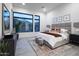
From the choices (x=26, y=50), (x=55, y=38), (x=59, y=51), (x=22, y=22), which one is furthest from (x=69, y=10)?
(x=26, y=50)

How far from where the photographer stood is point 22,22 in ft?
8.94

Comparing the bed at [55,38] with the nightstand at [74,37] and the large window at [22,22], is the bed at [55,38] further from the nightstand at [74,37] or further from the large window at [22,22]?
the large window at [22,22]

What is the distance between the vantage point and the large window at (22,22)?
2692 mm

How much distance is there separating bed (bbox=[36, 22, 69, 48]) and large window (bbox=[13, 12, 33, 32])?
1.50ft

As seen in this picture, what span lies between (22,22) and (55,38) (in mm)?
1120

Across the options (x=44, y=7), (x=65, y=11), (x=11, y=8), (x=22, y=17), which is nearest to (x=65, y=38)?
(x=65, y=11)

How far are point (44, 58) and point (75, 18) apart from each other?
145cm

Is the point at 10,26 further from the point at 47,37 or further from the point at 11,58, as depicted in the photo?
the point at 47,37

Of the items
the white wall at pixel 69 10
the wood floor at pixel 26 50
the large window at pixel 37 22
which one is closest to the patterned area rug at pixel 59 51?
the wood floor at pixel 26 50

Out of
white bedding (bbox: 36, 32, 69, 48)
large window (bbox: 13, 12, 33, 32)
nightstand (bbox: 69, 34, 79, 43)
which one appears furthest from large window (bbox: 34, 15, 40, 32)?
nightstand (bbox: 69, 34, 79, 43)

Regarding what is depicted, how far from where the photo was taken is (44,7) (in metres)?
2.68

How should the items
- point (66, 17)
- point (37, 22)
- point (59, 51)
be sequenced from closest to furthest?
1. point (59, 51)
2. point (66, 17)
3. point (37, 22)

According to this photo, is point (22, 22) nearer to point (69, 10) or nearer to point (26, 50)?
point (26, 50)

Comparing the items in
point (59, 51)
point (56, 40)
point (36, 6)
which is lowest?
point (59, 51)
